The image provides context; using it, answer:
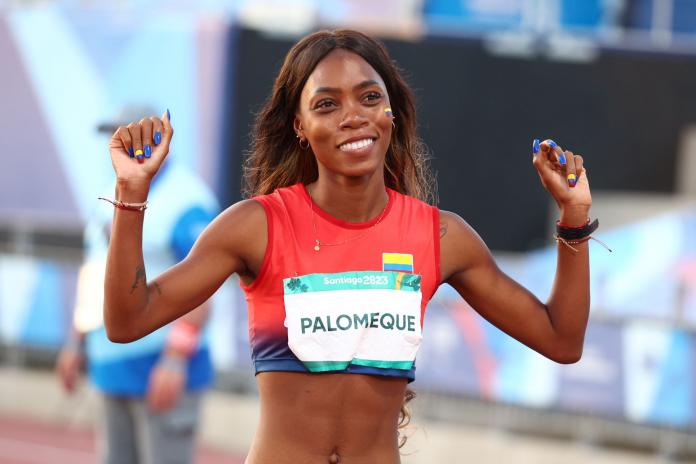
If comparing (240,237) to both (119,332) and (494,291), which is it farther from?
(494,291)

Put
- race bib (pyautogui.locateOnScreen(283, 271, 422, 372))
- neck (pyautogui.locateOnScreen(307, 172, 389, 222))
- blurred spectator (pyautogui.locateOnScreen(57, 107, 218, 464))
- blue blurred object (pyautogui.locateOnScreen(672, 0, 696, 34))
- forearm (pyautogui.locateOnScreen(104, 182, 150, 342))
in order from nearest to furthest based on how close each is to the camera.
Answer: forearm (pyautogui.locateOnScreen(104, 182, 150, 342)), race bib (pyautogui.locateOnScreen(283, 271, 422, 372)), neck (pyautogui.locateOnScreen(307, 172, 389, 222)), blurred spectator (pyautogui.locateOnScreen(57, 107, 218, 464)), blue blurred object (pyautogui.locateOnScreen(672, 0, 696, 34))

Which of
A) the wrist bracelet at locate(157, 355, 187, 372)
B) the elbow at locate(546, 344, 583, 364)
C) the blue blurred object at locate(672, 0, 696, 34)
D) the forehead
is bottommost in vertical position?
the elbow at locate(546, 344, 583, 364)

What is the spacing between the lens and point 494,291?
3.74 meters

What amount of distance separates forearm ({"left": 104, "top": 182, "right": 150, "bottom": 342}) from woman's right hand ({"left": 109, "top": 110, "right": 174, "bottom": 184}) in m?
0.03

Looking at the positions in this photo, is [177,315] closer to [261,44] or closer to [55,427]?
[55,427]

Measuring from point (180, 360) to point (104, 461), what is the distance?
0.58 metres

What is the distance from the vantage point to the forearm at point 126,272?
335 cm

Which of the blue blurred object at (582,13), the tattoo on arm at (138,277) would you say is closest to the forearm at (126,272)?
the tattoo on arm at (138,277)

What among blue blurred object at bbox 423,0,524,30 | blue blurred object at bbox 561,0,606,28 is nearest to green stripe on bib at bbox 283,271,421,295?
blue blurred object at bbox 423,0,524,30

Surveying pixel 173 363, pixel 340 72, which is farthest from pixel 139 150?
pixel 173 363

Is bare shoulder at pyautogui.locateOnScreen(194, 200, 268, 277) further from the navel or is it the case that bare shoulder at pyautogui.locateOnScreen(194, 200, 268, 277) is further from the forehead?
the navel

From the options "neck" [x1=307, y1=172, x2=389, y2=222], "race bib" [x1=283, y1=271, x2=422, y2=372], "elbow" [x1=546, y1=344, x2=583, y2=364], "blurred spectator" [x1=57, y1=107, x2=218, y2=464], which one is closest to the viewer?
"race bib" [x1=283, y1=271, x2=422, y2=372]

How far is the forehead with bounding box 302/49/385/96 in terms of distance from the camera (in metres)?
3.56

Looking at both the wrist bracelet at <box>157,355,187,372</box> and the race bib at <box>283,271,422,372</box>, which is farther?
the wrist bracelet at <box>157,355,187,372</box>
